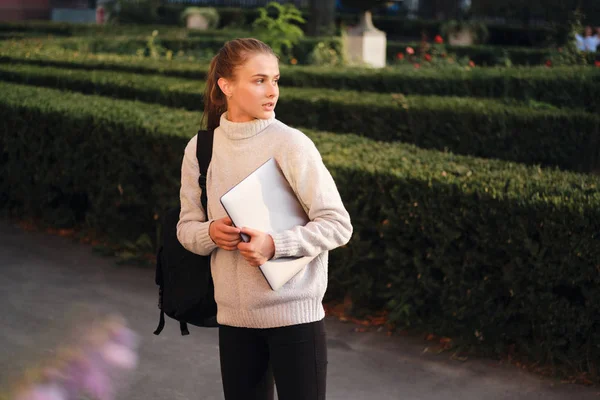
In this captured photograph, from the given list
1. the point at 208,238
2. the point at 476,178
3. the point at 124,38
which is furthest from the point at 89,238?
the point at 124,38

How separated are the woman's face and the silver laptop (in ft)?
0.58

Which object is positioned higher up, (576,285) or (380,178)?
(380,178)

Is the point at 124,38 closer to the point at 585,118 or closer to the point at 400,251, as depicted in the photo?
the point at 585,118

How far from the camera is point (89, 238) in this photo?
24.0 ft

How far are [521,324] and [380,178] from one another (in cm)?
112

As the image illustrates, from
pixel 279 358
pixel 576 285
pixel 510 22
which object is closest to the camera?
pixel 279 358

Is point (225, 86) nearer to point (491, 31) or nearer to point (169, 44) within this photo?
point (169, 44)

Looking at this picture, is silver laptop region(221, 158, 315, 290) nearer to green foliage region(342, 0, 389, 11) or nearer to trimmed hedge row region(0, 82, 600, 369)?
trimmed hedge row region(0, 82, 600, 369)

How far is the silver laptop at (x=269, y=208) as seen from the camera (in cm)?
254

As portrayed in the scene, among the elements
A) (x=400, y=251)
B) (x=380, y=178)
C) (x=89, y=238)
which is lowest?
(x=89, y=238)

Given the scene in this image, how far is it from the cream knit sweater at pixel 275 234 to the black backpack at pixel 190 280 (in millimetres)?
40

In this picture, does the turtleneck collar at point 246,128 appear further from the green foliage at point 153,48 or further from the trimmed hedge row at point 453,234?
the green foliage at point 153,48

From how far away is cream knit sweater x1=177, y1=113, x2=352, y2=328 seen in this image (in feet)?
8.64

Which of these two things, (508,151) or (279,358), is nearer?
(279,358)
